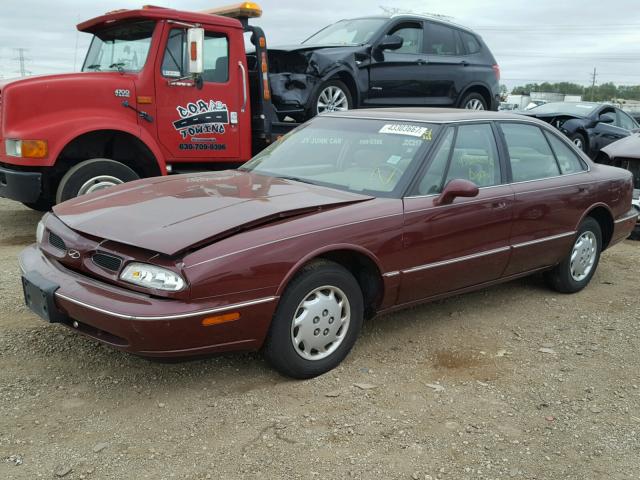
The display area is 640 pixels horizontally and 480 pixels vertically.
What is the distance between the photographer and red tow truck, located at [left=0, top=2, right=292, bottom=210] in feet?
19.7

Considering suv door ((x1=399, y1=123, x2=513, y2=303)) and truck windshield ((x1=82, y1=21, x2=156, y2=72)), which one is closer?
suv door ((x1=399, y1=123, x2=513, y2=303))

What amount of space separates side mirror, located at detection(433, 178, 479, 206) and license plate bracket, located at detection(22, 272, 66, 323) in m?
2.30

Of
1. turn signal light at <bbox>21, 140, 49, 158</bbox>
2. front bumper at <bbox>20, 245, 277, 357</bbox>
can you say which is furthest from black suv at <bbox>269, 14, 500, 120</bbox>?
front bumper at <bbox>20, 245, 277, 357</bbox>

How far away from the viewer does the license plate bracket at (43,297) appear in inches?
126

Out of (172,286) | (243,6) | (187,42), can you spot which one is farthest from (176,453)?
(243,6)

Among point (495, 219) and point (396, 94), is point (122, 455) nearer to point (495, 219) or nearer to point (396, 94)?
point (495, 219)

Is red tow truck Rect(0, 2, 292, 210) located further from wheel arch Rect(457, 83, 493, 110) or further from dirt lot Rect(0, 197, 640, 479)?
wheel arch Rect(457, 83, 493, 110)

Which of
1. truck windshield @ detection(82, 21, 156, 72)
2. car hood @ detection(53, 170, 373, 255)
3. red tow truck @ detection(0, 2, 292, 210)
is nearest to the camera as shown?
car hood @ detection(53, 170, 373, 255)

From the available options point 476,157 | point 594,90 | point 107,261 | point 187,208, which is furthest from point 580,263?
point 594,90

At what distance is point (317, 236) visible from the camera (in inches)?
133

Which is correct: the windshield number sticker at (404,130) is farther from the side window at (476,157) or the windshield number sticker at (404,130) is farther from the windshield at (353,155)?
the side window at (476,157)

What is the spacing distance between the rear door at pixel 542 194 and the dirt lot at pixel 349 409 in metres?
0.66

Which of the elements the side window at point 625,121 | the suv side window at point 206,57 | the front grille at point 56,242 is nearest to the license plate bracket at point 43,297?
the front grille at point 56,242

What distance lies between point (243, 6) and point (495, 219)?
172 inches
